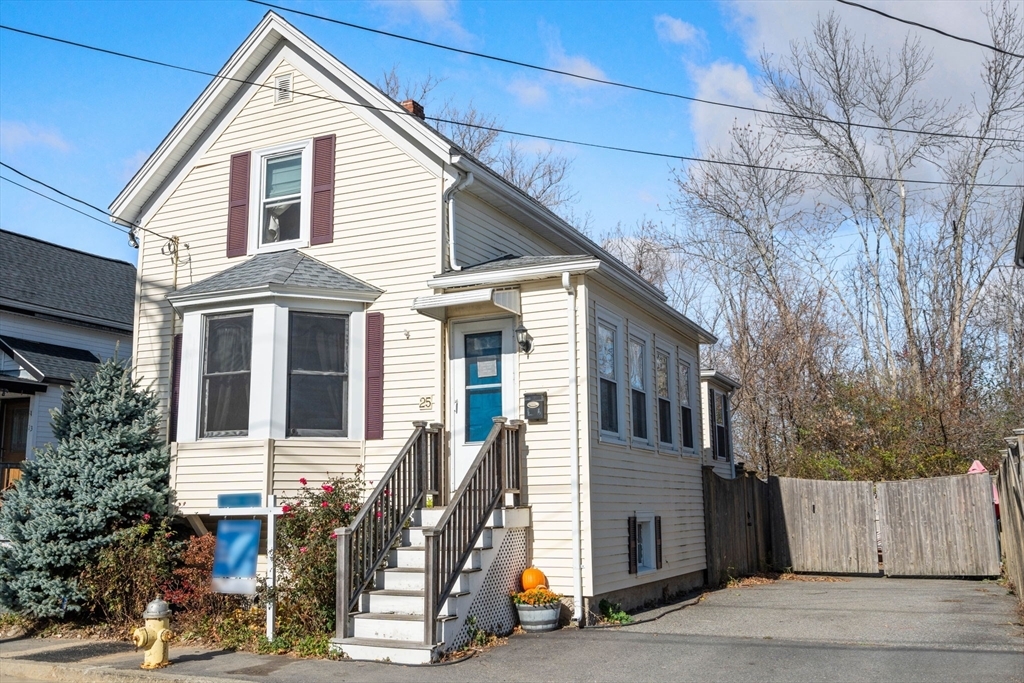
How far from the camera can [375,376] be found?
11742 millimetres

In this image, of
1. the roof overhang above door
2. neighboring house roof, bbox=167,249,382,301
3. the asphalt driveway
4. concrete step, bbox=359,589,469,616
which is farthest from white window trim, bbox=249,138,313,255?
the asphalt driveway

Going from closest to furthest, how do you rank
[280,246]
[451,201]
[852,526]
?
[451,201]
[280,246]
[852,526]

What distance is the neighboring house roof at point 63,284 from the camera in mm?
21312

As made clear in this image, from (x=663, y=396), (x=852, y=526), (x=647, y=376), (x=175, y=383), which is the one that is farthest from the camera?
(x=852, y=526)

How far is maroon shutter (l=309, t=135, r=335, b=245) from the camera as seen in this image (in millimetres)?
12492

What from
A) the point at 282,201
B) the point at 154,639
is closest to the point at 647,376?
the point at 282,201

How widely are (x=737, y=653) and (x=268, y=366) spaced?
21.0ft

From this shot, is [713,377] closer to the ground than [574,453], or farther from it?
farther from it

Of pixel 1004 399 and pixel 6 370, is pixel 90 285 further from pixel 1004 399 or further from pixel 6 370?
pixel 1004 399

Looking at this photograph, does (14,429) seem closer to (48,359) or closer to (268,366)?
(48,359)

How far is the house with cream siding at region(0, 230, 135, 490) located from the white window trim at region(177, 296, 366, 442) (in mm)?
7817

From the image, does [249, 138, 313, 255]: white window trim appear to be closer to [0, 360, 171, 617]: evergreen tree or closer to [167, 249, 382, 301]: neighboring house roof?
[167, 249, 382, 301]: neighboring house roof

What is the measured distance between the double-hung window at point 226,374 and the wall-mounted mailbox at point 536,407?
3.55 m

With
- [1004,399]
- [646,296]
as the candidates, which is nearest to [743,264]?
[1004,399]
